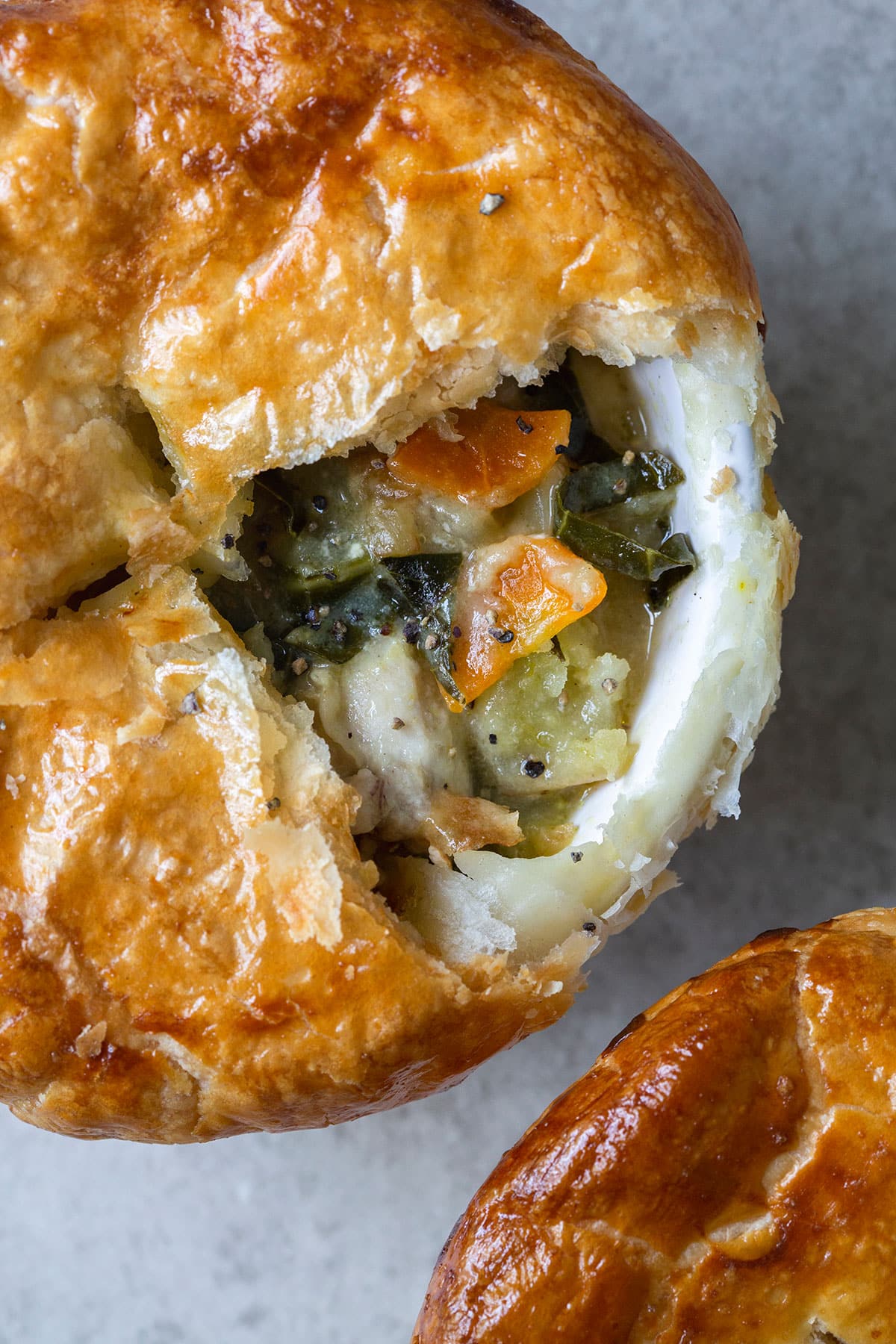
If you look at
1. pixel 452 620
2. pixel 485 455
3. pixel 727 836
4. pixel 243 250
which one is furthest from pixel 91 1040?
pixel 727 836

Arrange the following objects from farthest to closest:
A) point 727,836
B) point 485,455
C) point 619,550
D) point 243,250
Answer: point 727,836, point 619,550, point 485,455, point 243,250

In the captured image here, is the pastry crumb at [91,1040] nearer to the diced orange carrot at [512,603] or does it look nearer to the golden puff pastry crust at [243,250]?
the golden puff pastry crust at [243,250]

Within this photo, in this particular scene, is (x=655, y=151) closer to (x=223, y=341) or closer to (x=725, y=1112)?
(x=223, y=341)

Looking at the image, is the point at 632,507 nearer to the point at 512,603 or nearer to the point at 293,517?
the point at 512,603

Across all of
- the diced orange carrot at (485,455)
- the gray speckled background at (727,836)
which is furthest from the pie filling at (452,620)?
the gray speckled background at (727,836)

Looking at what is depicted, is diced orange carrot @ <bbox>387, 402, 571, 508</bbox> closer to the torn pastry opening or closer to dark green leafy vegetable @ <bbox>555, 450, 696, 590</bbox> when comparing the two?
the torn pastry opening

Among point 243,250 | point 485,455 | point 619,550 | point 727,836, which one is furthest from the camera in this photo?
point 727,836

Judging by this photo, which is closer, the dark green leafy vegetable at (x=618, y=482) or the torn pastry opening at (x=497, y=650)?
the torn pastry opening at (x=497, y=650)

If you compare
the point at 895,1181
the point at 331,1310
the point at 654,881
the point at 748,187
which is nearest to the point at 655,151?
the point at 748,187
